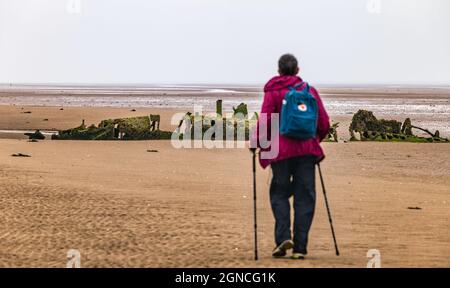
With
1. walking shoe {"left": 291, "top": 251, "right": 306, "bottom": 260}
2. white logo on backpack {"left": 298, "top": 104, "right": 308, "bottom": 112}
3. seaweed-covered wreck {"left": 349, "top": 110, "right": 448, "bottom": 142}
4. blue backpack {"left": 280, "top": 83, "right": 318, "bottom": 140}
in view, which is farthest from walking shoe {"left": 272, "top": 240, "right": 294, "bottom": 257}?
seaweed-covered wreck {"left": 349, "top": 110, "right": 448, "bottom": 142}

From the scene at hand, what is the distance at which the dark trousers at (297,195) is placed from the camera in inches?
395

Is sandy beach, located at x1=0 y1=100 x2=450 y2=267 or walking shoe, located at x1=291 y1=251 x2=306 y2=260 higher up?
walking shoe, located at x1=291 y1=251 x2=306 y2=260

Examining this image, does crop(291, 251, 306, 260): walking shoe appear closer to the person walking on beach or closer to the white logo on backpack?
the person walking on beach

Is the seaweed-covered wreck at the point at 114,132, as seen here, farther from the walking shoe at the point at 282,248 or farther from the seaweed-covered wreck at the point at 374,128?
the walking shoe at the point at 282,248

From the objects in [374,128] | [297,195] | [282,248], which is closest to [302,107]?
[297,195]

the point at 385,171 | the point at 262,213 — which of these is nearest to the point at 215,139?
the point at 385,171

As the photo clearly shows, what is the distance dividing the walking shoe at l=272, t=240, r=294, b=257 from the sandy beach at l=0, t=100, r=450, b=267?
0.10m

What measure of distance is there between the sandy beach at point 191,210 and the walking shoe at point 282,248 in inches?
4.1

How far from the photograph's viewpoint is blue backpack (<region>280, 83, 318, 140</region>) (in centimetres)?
977

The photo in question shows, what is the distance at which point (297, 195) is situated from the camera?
10102 mm

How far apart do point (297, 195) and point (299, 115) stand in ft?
3.13

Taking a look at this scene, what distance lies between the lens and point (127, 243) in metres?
11.1
